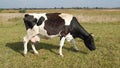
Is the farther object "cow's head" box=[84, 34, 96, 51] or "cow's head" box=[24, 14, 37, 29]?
"cow's head" box=[84, 34, 96, 51]

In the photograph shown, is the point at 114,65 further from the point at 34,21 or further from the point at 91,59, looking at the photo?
the point at 34,21

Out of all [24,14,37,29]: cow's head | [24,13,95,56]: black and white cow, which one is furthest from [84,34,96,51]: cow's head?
[24,14,37,29]: cow's head

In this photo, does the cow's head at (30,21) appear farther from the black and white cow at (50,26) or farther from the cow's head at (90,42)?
the cow's head at (90,42)

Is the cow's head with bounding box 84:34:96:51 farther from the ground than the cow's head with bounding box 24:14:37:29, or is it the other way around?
the cow's head with bounding box 24:14:37:29

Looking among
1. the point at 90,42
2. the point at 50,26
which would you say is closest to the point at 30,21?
the point at 50,26

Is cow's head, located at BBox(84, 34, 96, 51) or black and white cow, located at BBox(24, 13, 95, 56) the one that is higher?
black and white cow, located at BBox(24, 13, 95, 56)

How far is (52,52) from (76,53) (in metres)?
1.23

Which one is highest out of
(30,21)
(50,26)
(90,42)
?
(30,21)

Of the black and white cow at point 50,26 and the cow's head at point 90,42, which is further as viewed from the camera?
the cow's head at point 90,42

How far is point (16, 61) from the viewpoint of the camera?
11.0 metres

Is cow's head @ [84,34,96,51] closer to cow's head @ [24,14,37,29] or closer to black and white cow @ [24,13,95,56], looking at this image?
black and white cow @ [24,13,95,56]

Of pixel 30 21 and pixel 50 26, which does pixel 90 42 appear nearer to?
pixel 50 26

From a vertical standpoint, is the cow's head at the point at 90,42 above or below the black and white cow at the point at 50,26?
below

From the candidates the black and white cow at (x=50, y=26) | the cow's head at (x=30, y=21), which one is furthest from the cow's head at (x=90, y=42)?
the cow's head at (x=30, y=21)
